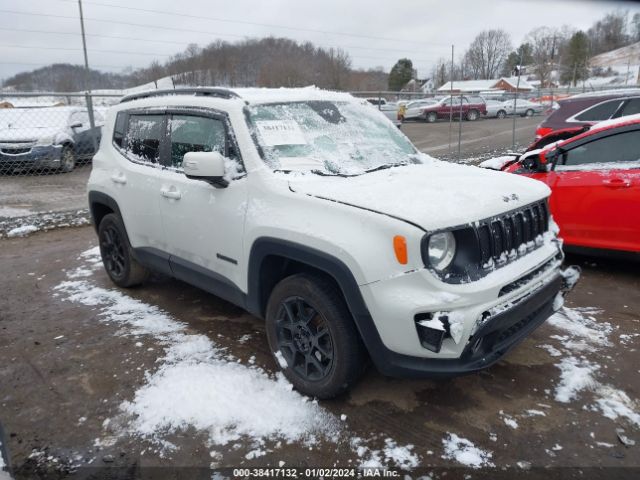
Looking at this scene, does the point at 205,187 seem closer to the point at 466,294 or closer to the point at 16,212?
the point at 466,294

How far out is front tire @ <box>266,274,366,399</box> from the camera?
2.82m

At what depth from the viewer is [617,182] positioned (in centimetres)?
460

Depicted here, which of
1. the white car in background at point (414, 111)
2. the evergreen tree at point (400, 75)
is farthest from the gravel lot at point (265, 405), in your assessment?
the evergreen tree at point (400, 75)

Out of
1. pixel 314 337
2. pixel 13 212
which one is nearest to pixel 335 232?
pixel 314 337

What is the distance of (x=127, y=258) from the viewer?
191 inches

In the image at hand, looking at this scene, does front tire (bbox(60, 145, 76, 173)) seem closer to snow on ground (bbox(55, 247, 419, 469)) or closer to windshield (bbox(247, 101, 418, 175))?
snow on ground (bbox(55, 247, 419, 469))

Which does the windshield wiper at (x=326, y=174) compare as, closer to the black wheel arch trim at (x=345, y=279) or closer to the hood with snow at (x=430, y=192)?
the hood with snow at (x=430, y=192)

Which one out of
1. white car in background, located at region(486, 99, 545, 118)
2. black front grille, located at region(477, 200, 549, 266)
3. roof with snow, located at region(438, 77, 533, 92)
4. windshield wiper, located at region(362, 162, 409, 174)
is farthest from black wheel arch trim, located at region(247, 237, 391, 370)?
roof with snow, located at region(438, 77, 533, 92)

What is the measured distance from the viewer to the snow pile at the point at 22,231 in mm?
7426

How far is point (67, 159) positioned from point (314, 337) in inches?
446

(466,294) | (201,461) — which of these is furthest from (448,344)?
(201,461)

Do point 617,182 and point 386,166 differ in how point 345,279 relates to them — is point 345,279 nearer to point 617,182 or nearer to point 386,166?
point 386,166

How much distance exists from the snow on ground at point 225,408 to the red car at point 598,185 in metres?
3.24

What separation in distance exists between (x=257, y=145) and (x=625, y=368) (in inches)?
113
